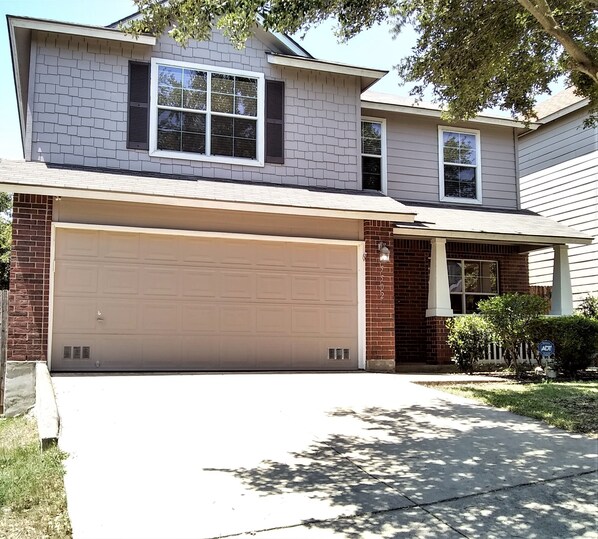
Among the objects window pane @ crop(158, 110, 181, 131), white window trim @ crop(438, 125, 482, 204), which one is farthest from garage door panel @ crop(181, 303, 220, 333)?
white window trim @ crop(438, 125, 482, 204)

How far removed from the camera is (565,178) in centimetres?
1509

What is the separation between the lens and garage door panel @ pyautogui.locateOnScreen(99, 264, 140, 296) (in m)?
9.28

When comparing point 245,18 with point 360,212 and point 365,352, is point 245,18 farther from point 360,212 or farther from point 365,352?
point 365,352

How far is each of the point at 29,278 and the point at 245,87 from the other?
5398 mm

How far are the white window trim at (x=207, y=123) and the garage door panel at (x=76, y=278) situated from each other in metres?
2.51

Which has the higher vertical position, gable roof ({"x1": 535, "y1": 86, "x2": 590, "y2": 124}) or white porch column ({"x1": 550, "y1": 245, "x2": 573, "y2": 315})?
gable roof ({"x1": 535, "y1": 86, "x2": 590, "y2": 124})

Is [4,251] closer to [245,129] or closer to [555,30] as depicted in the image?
[245,129]

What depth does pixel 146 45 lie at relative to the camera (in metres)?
10.4

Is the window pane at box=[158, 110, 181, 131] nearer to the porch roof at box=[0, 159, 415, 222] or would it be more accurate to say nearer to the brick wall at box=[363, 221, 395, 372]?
the porch roof at box=[0, 159, 415, 222]

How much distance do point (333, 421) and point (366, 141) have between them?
844 cm

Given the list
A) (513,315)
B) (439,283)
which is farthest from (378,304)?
(513,315)

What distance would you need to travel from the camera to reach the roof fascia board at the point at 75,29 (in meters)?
9.55

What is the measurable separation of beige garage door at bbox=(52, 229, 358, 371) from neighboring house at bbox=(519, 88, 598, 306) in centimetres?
721

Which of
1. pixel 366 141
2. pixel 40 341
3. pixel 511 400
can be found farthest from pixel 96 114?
pixel 511 400
